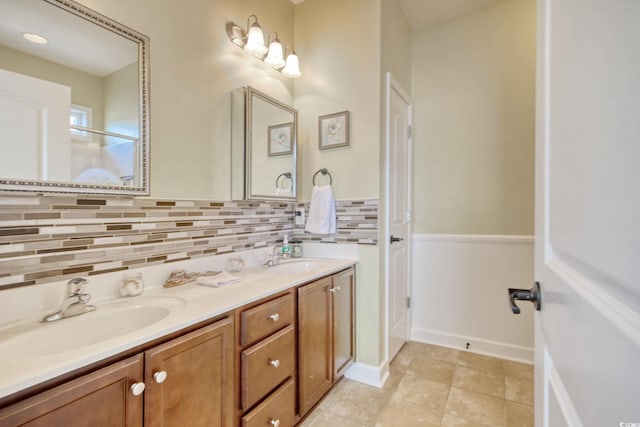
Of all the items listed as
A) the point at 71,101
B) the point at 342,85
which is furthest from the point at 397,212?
the point at 71,101

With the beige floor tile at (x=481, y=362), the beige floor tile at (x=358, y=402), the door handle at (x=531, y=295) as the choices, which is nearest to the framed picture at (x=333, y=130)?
the door handle at (x=531, y=295)

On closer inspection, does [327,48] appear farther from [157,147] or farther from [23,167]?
[23,167]

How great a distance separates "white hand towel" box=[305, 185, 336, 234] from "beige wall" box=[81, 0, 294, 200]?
0.62 m

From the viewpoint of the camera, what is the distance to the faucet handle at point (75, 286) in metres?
0.96

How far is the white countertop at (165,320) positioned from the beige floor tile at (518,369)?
1.48m

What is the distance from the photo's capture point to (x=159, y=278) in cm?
131

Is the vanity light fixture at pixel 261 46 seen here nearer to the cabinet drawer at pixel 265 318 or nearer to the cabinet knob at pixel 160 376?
the cabinet drawer at pixel 265 318

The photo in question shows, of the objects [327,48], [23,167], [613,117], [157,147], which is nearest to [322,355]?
[157,147]

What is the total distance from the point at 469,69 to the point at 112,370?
2.84 meters

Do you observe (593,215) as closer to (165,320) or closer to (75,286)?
(165,320)

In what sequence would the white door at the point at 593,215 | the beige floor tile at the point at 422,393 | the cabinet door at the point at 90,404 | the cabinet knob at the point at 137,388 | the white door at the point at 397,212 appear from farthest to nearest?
1. the white door at the point at 397,212
2. the beige floor tile at the point at 422,393
3. the cabinet knob at the point at 137,388
4. the cabinet door at the point at 90,404
5. the white door at the point at 593,215

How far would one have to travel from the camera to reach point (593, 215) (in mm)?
324

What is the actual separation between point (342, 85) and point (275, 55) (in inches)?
19.4

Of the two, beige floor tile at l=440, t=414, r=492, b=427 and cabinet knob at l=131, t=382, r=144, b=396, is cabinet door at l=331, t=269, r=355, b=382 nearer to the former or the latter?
beige floor tile at l=440, t=414, r=492, b=427
